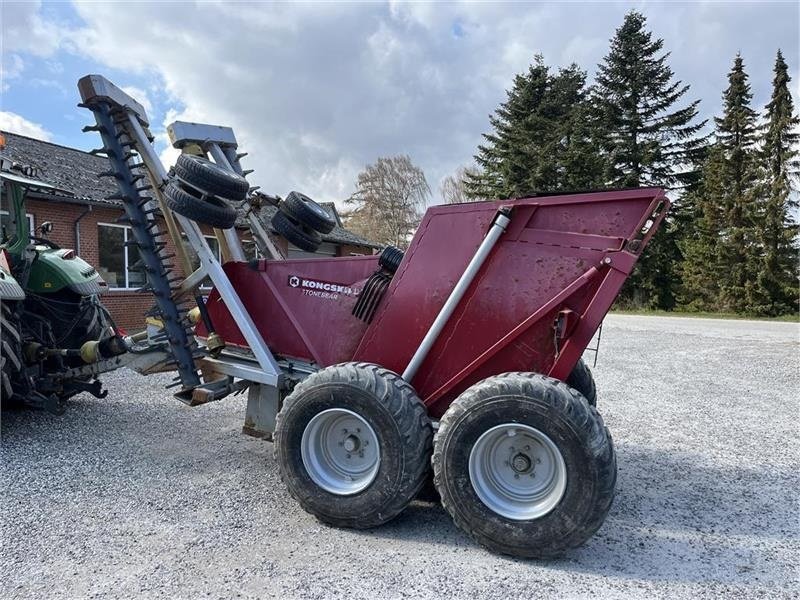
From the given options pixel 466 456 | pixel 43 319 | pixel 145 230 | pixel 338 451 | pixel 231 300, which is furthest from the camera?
pixel 43 319

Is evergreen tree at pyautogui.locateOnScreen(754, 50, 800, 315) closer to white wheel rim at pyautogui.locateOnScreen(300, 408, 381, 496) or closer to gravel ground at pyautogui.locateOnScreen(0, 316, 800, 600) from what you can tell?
gravel ground at pyautogui.locateOnScreen(0, 316, 800, 600)

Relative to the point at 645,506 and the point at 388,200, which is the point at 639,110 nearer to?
the point at 388,200

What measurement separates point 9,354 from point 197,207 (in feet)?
7.67

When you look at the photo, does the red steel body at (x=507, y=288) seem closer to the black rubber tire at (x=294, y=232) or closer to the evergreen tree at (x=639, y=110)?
the black rubber tire at (x=294, y=232)

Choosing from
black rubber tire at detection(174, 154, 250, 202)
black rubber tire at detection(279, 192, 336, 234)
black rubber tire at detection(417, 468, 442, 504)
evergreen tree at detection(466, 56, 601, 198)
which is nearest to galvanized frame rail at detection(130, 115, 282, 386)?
black rubber tire at detection(174, 154, 250, 202)

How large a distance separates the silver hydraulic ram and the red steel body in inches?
1.6

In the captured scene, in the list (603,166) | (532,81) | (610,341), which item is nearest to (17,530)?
(610,341)

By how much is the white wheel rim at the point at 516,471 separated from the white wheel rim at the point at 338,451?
26.8 inches

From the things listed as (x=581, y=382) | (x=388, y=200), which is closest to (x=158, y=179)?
(x=581, y=382)

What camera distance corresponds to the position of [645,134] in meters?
31.7

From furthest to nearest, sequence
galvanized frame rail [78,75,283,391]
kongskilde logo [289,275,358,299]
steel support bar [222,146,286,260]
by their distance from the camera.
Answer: steel support bar [222,146,286,260] → galvanized frame rail [78,75,283,391] → kongskilde logo [289,275,358,299]

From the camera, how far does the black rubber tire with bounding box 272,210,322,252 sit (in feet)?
16.3

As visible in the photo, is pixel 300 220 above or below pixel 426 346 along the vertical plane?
above

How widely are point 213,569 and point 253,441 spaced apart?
7.31ft
